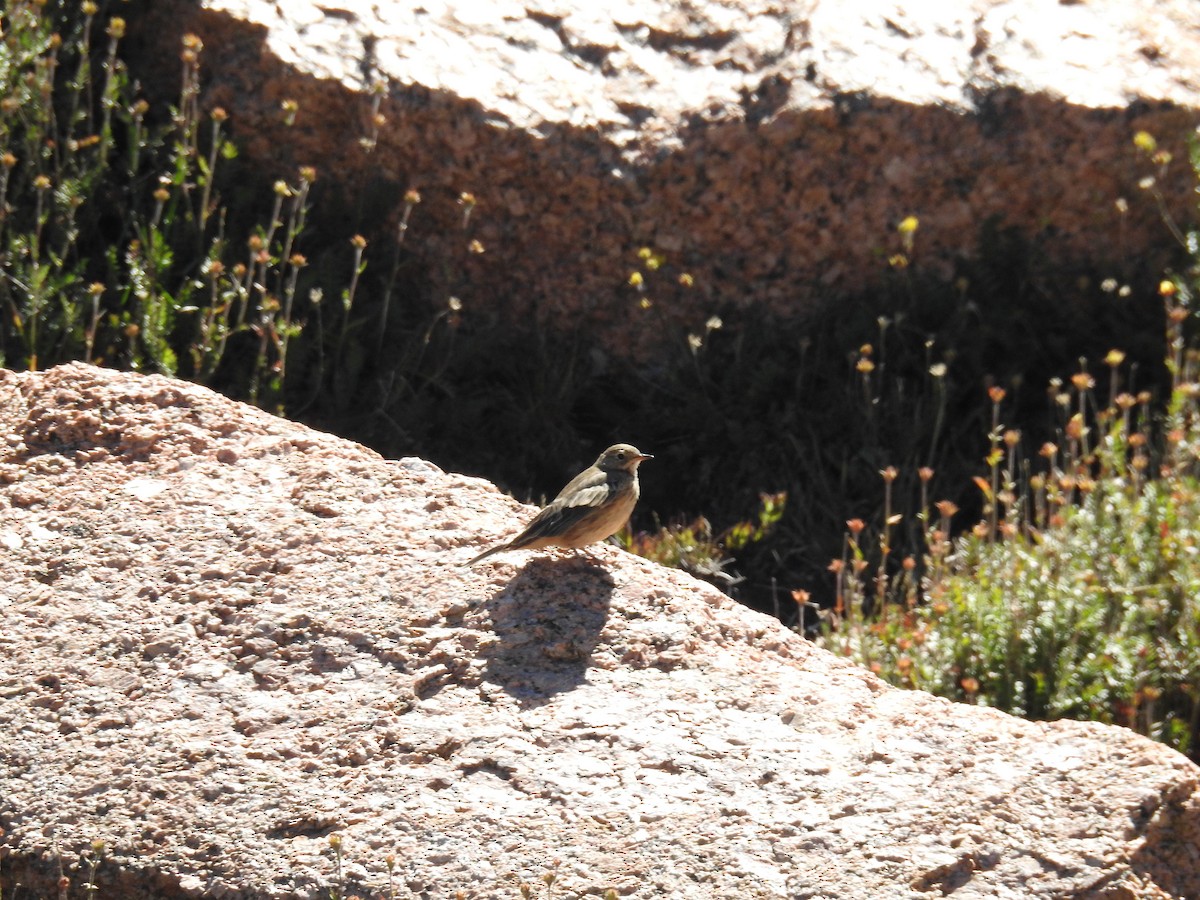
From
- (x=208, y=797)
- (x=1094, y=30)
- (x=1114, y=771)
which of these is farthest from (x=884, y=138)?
(x=208, y=797)

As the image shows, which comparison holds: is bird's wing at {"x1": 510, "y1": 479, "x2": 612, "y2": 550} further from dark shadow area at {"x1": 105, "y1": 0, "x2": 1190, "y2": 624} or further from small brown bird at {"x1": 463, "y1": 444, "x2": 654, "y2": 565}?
dark shadow area at {"x1": 105, "y1": 0, "x2": 1190, "y2": 624}

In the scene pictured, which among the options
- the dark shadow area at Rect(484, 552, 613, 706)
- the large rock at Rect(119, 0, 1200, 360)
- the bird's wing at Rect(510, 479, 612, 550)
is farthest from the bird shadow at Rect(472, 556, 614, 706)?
the large rock at Rect(119, 0, 1200, 360)

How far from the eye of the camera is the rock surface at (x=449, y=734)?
3463 mm

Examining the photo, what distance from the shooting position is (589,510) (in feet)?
14.5

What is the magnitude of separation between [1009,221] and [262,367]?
11.9ft

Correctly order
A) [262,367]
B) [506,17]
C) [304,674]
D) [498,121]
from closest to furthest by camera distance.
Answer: [304,674], [262,367], [498,121], [506,17]

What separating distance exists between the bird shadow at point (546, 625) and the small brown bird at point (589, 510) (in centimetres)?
9

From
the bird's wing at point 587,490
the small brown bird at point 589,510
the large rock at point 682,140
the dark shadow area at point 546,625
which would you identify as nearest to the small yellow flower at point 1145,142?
the large rock at point 682,140

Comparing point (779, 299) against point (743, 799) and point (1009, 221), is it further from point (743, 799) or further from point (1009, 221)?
point (743, 799)

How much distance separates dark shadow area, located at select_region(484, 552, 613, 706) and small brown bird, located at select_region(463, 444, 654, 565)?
8 centimetres

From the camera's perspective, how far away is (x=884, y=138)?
716 cm

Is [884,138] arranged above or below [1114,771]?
above

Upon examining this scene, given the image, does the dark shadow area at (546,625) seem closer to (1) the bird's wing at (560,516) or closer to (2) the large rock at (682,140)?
(1) the bird's wing at (560,516)

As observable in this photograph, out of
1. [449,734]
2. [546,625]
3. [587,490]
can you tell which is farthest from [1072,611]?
[449,734]
